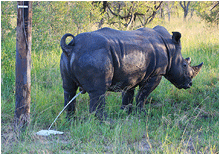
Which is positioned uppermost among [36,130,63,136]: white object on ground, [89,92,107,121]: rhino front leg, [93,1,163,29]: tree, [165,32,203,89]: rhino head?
[93,1,163,29]: tree

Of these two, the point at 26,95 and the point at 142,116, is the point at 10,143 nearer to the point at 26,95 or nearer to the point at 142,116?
the point at 26,95

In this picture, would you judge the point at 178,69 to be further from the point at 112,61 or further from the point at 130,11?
the point at 130,11

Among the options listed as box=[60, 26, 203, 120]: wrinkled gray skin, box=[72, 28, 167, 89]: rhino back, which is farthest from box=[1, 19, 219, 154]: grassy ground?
box=[72, 28, 167, 89]: rhino back

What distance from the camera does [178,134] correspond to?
156 inches

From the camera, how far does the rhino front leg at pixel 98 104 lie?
13.0 ft

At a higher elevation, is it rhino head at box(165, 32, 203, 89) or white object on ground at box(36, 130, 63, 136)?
rhino head at box(165, 32, 203, 89)

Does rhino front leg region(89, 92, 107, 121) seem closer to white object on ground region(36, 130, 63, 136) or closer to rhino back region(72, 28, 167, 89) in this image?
rhino back region(72, 28, 167, 89)

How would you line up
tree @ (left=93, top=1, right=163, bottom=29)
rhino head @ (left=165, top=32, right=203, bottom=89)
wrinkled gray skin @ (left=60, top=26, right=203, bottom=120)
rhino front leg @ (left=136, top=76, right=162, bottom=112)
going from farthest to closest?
tree @ (left=93, top=1, right=163, bottom=29)
rhino head @ (left=165, top=32, right=203, bottom=89)
rhino front leg @ (left=136, top=76, right=162, bottom=112)
wrinkled gray skin @ (left=60, top=26, right=203, bottom=120)

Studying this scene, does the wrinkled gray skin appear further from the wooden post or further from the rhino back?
the wooden post

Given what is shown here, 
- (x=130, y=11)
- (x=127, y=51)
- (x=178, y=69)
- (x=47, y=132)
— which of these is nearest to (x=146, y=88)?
(x=178, y=69)

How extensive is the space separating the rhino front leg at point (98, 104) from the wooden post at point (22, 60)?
3.27 feet

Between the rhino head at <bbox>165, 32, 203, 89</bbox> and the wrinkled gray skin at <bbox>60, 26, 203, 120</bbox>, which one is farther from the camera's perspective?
the rhino head at <bbox>165, 32, 203, 89</bbox>

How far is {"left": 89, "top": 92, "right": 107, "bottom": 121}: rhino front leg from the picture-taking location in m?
3.95

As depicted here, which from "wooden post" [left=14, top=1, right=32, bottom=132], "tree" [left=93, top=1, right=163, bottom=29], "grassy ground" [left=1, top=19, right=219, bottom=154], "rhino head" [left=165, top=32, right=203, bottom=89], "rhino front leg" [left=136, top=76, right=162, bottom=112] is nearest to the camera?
"grassy ground" [left=1, top=19, right=219, bottom=154]
